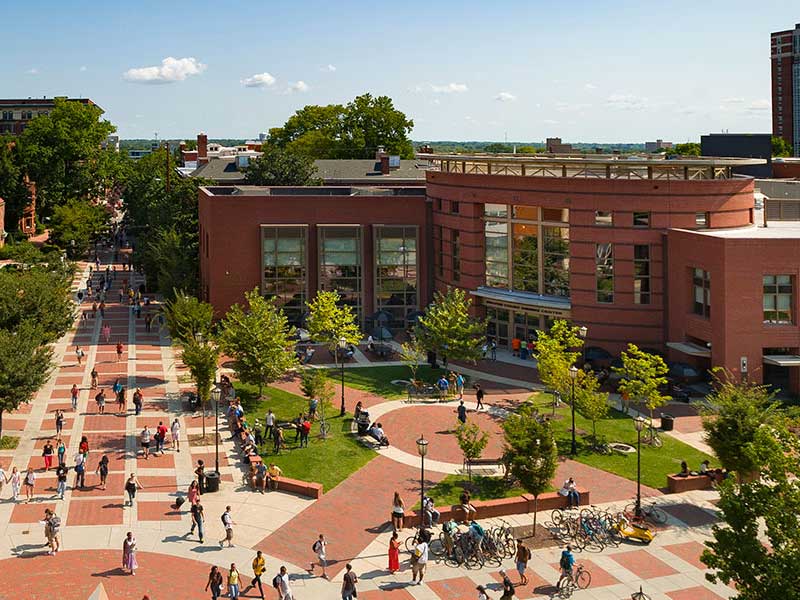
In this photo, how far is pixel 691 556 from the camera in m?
29.2

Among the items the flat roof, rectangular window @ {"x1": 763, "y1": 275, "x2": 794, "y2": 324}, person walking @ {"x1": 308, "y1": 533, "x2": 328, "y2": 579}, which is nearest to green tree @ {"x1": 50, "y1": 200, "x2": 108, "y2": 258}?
the flat roof

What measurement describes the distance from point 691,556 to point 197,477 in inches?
708

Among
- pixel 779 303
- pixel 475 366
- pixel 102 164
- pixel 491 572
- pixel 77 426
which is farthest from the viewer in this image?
pixel 102 164

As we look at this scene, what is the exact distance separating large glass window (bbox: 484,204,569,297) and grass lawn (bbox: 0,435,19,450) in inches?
1207

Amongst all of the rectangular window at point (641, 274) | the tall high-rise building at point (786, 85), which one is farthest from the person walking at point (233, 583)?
the tall high-rise building at point (786, 85)

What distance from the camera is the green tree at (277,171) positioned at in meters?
81.0

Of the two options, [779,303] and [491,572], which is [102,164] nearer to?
[779,303]

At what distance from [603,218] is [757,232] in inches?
328

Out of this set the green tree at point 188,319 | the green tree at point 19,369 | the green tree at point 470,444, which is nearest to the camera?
the green tree at point 470,444

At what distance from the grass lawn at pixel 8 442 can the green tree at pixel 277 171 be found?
44107mm

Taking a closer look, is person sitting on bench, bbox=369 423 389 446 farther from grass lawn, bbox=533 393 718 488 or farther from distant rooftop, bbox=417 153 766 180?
distant rooftop, bbox=417 153 766 180

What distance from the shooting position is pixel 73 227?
104 metres

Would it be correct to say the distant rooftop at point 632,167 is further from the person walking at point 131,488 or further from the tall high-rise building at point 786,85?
the tall high-rise building at point 786,85

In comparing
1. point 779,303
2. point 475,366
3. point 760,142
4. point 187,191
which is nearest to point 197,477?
point 475,366
